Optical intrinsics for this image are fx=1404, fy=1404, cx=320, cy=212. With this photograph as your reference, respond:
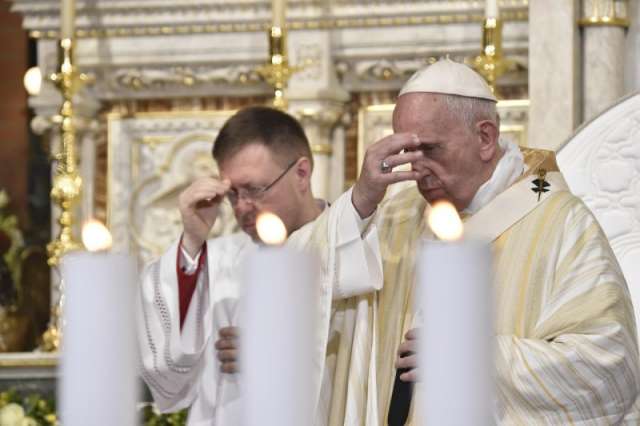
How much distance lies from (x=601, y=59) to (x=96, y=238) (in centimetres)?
374

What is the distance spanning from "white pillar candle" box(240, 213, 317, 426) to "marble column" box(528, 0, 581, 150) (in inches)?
148

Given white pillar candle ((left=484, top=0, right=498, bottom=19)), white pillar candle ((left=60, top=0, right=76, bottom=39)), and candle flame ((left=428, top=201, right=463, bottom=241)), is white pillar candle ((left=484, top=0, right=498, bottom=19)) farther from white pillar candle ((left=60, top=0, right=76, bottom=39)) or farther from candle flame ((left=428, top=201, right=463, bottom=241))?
candle flame ((left=428, top=201, right=463, bottom=241))

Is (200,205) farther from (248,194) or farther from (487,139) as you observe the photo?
(487,139)

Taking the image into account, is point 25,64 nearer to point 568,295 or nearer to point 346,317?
point 346,317

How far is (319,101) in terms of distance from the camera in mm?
5793

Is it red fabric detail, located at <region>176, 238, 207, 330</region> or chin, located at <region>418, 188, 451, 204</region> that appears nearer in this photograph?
chin, located at <region>418, 188, 451, 204</region>

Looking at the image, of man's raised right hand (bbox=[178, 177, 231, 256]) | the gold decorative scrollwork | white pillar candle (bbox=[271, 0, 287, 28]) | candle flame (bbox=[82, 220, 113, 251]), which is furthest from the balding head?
the gold decorative scrollwork

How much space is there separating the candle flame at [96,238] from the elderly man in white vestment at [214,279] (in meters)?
2.11

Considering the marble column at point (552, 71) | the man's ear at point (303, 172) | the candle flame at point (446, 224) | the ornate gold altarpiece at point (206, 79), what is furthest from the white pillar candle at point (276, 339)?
the ornate gold altarpiece at point (206, 79)

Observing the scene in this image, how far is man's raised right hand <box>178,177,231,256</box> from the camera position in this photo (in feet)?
12.9

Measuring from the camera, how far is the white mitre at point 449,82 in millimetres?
3668

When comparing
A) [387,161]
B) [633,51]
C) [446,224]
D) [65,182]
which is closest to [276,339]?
[446,224]

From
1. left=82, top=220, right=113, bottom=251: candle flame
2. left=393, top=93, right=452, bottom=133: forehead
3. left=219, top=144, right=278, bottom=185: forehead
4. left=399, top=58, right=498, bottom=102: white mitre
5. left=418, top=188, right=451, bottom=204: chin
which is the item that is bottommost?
left=418, top=188, right=451, bottom=204: chin

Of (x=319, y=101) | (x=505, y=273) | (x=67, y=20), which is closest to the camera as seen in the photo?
(x=505, y=273)
